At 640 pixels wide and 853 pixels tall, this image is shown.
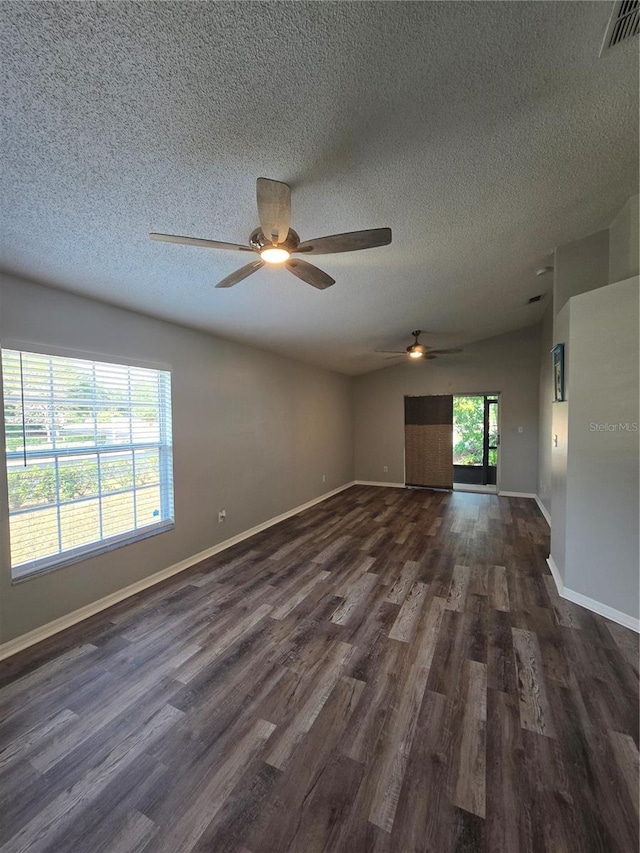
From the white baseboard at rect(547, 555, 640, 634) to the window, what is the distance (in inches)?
146

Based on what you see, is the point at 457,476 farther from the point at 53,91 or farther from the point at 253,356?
the point at 53,91

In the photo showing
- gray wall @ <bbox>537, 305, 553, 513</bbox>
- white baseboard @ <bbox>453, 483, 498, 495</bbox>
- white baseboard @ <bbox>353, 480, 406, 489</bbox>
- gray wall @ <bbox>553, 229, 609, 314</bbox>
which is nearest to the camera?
gray wall @ <bbox>553, 229, 609, 314</bbox>

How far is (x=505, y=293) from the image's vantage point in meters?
3.96

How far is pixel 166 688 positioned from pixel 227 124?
9.44 ft

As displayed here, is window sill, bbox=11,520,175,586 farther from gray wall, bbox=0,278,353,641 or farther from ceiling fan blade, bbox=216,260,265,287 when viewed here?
ceiling fan blade, bbox=216,260,265,287

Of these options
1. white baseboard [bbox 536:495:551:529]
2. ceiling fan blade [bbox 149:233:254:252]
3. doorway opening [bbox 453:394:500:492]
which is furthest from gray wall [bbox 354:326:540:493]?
ceiling fan blade [bbox 149:233:254:252]

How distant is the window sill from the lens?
7.58 ft

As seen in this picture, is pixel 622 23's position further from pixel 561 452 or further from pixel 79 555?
pixel 79 555

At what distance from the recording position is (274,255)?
1.78 m

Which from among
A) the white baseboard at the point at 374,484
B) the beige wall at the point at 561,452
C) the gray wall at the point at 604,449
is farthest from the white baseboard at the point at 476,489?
the gray wall at the point at 604,449

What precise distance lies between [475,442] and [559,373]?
5.13 meters

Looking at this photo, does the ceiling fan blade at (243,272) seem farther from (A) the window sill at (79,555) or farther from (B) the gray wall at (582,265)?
(B) the gray wall at (582,265)

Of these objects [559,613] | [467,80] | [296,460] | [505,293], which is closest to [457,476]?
[296,460]

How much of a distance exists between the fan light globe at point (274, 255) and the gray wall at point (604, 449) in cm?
248
